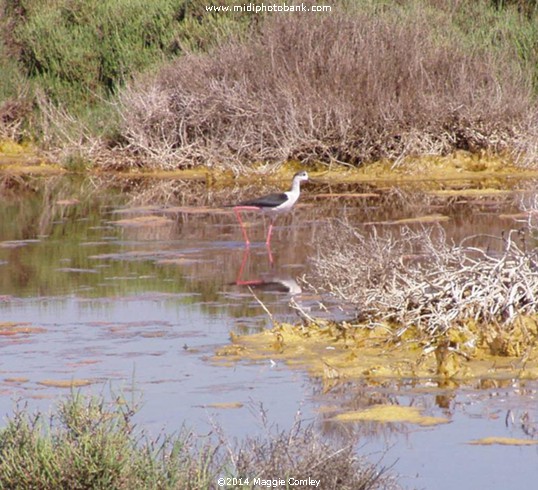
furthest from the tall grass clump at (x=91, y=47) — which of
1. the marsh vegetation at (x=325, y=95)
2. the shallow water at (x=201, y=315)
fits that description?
the shallow water at (x=201, y=315)

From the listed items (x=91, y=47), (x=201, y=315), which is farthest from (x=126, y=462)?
(x=91, y=47)

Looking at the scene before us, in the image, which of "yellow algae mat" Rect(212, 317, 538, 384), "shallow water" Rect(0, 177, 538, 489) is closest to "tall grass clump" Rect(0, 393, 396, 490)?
"shallow water" Rect(0, 177, 538, 489)

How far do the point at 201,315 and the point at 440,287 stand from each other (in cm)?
278

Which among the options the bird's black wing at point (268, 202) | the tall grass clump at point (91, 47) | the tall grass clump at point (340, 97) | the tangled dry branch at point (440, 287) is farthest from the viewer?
the tall grass clump at point (91, 47)

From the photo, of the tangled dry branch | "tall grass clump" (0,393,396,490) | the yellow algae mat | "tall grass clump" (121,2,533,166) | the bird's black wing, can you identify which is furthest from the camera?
"tall grass clump" (121,2,533,166)

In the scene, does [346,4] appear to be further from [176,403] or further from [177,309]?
[176,403]

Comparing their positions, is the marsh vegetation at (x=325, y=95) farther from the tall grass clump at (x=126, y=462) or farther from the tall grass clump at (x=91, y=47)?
the tall grass clump at (x=126, y=462)

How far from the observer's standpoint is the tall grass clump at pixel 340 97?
24.8 metres

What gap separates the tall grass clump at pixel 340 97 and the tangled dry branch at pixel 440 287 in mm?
13923

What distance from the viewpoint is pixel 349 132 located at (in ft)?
81.8

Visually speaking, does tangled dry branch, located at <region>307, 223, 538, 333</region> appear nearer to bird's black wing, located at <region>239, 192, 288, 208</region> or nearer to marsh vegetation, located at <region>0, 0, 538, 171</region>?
bird's black wing, located at <region>239, 192, 288, 208</region>

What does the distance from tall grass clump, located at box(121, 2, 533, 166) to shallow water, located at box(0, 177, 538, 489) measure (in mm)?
2024

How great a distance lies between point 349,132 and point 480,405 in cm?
1668

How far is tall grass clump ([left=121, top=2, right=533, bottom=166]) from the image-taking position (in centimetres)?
2475
